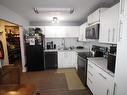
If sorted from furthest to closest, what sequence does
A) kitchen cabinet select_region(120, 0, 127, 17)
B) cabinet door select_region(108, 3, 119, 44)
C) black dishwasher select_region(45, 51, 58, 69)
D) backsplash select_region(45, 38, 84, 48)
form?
backsplash select_region(45, 38, 84, 48) → black dishwasher select_region(45, 51, 58, 69) → cabinet door select_region(108, 3, 119, 44) → kitchen cabinet select_region(120, 0, 127, 17)

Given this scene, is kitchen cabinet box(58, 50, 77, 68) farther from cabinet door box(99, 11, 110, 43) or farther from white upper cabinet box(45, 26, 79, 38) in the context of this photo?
cabinet door box(99, 11, 110, 43)

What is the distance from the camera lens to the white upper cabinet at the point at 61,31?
16.6 feet

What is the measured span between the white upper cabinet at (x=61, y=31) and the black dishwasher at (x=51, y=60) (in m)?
0.92

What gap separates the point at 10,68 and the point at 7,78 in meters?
0.19

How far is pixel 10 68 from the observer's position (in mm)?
1784

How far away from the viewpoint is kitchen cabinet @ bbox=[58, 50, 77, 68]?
4.89 metres

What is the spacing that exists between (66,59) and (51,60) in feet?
2.45

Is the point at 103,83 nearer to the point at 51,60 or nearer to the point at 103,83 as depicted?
the point at 103,83

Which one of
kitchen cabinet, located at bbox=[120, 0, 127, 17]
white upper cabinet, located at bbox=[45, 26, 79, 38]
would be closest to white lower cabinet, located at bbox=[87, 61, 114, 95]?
kitchen cabinet, located at bbox=[120, 0, 127, 17]

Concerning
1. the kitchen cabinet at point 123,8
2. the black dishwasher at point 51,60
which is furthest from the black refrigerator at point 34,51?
the kitchen cabinet at point 123,8

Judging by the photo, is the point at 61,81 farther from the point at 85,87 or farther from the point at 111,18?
the point at 111,18

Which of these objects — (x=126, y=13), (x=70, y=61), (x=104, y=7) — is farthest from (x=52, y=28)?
(x=126, y=13)

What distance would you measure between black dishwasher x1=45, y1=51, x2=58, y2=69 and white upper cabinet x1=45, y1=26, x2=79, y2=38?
0.92 meters

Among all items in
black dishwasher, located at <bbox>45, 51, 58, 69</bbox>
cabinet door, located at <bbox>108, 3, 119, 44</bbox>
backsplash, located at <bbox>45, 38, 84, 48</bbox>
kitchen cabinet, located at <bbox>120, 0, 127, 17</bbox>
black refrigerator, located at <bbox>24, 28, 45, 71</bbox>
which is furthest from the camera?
backsplash, located at <bbox>45, 38, 84, 48</bbox>
